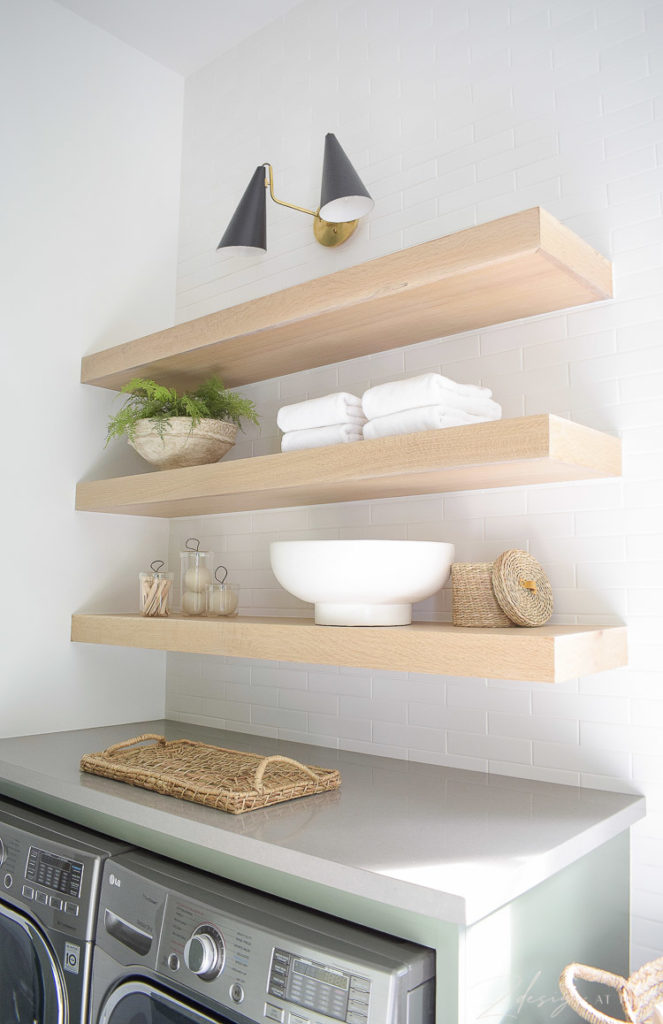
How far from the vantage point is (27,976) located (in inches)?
63.9

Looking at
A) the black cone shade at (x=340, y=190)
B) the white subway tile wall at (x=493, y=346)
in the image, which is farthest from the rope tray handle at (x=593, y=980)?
the black cone shade at (x=340, y=190)

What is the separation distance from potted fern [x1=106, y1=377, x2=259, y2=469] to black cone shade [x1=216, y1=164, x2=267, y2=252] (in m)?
0.40

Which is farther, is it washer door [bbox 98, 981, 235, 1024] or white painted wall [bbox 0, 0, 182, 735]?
white painted wall [bbox 0, 0, 182, 735]

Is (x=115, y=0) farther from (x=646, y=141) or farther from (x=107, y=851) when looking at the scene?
(x=107, y=851)

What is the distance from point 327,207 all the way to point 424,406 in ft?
2.21

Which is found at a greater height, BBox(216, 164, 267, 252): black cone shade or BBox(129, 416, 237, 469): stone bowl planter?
BBox(216, 164, 267, 252): black cone shade

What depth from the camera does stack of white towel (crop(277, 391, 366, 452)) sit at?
1.80 meters

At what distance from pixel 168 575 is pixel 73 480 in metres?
0.43

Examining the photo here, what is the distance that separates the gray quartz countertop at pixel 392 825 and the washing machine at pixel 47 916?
0.09 metres

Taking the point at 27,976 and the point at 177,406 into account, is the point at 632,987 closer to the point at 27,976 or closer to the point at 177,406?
the point at 27,976

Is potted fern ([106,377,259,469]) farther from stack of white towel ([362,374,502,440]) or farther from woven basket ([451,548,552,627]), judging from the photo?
woven basket ([451,548,552,627])

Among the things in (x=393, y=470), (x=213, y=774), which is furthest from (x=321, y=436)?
(x=213, y=774)

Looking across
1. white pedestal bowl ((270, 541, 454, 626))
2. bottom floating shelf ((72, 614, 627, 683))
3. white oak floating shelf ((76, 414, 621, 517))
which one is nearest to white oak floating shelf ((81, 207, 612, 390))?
white oak floating shelf ((76, 414, 621, 517))

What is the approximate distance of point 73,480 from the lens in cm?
241
